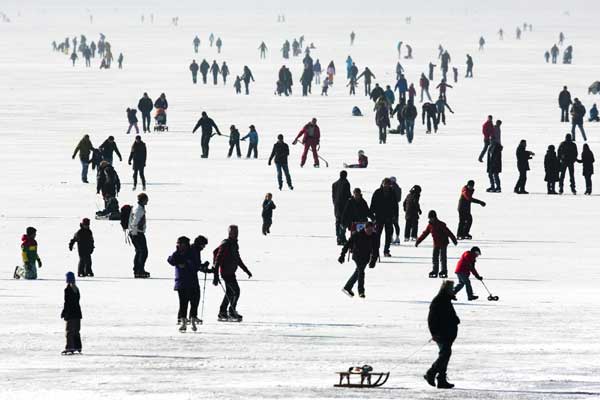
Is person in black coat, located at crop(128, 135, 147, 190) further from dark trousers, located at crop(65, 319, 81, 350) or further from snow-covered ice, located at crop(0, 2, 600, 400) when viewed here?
dark trousers, located at crop(65, 319, 81, 350)

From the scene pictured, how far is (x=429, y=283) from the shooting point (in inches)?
765

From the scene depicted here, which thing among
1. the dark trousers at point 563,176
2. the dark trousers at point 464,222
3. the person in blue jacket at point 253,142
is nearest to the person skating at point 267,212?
the dark trousers at point 464,222

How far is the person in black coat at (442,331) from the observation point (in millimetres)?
12680

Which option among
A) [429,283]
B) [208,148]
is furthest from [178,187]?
[429,283]

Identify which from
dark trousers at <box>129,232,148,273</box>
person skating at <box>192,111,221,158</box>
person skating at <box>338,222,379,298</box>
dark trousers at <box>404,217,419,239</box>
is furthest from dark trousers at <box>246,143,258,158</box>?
person skating at <box>338,222,379,298</box>

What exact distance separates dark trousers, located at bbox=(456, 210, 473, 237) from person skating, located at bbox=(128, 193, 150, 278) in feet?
17.1

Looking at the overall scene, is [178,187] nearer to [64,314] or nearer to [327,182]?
[327,182]

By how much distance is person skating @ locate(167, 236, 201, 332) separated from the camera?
1549 centimetres

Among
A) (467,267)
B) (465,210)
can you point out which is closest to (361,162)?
(465,210)

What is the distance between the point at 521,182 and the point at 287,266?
9.61m

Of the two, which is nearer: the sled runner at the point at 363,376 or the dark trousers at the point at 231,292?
the sled runner at the point at 363,376

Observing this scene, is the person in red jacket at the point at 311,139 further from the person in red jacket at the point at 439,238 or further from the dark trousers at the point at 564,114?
the person in red jacket at the point at 439,238

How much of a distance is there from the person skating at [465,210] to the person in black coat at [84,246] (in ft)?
18.2

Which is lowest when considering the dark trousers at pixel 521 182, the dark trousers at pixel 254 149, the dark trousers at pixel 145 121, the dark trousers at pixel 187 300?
the dark trousers at pixel 187 300
